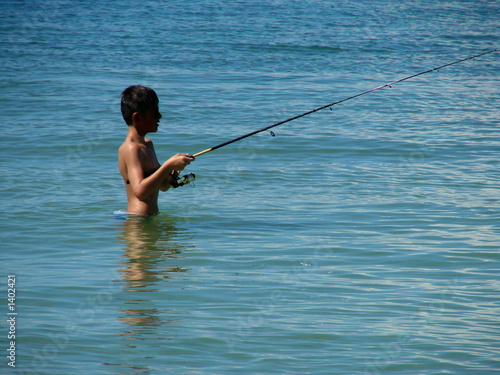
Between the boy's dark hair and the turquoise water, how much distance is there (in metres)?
0.96

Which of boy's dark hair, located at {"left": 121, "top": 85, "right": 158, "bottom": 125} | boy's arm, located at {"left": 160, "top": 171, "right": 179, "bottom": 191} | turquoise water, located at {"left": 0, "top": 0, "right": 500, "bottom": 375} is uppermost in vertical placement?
boy's dark hair, located at {"left": 121, "top": 85, "right": 158, "bottom": 125}

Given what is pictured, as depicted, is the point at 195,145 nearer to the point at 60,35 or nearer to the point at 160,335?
the point at 160,335

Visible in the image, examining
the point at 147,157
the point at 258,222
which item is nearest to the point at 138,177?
the point at 147,157

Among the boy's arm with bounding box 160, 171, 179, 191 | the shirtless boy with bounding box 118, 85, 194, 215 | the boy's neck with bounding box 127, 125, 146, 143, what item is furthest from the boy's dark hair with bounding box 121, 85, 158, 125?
the boy's arm with bounding box 160, 171, 179, 191

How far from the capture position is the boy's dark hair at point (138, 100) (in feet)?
17.6

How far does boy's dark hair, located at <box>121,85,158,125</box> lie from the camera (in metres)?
5.38

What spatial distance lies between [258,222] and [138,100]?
162 centimetres

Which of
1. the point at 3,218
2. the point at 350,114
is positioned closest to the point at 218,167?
the point at 3,218

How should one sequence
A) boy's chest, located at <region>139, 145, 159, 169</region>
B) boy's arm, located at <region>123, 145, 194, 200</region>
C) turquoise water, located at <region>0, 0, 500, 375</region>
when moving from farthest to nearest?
boy's chest, located at <region>139, 145, 159, 169</region> → boy's arm, located at <region>123, 145, 194, 200</region> → turquoise water, located at <region>0, 0, 500, 375</region>

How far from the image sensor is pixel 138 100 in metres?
5.39

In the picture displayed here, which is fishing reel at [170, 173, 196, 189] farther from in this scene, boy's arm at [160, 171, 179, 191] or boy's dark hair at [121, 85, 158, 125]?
boy's dark hair at [121, 85, 158, 125]

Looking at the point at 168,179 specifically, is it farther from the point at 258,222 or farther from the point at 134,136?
the point at 258,222

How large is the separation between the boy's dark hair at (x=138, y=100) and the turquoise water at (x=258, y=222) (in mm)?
962

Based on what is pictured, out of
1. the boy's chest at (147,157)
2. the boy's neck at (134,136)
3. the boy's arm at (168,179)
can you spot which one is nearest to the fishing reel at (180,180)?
the boy's arm at (168,179)
